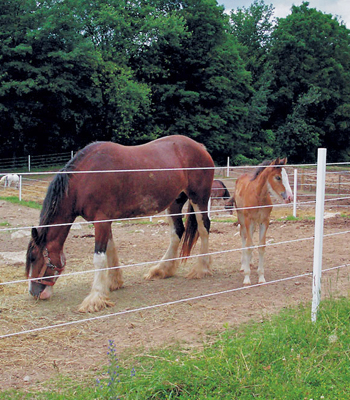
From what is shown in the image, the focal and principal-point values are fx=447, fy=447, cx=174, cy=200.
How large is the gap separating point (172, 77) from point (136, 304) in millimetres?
29105

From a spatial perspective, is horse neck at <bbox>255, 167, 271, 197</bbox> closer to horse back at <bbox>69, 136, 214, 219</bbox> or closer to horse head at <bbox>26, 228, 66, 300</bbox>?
horse back at <bbox>69, 136, 214, 219</bbox>

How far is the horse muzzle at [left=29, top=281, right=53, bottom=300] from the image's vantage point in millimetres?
5180

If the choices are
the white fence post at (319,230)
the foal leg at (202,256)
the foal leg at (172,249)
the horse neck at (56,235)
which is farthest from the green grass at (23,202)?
the white fence post at (319,230)

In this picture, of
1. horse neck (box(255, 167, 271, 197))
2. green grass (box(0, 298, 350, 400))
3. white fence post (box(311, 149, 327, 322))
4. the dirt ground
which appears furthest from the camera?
horse neck (box(255, 167, 271, 197))

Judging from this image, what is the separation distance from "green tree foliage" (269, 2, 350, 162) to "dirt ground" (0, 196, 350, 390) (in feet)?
104

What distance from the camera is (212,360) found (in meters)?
3.20

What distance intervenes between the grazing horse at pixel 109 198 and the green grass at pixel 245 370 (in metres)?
1.47

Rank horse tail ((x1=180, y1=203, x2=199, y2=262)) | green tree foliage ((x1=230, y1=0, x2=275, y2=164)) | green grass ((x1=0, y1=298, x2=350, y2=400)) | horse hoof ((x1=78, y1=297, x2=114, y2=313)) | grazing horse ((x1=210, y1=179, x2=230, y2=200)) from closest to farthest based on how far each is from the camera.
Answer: green grass ((x1=0, y1=298, x2=350, y2=400)) < horse hoof ((x1=78, y1=297, x2=114, y2=313)) < horse tail ((x1=180, y1=203, x2=199, y2=262)) < grazing horse ((x1=210, y1=179, x2=230, y2=200)) < green tree foliage ((x1=230, y1=0, x2=275, y2=164))

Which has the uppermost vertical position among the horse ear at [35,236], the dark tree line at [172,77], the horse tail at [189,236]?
the dark tree line at [172,77]

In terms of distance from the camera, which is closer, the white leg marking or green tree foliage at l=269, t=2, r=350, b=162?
the white leg marking

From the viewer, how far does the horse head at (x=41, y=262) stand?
5055mm

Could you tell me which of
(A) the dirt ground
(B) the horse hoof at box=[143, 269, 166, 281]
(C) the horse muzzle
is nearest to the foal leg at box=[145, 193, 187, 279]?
(B) the horse hoof at box=[143, 269, 166, 281]

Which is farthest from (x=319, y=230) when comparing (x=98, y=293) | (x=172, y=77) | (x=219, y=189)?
(x=172, y=77)

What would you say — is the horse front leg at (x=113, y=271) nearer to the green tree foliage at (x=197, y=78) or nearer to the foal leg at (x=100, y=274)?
the foal leg at (x=100, y=274)
